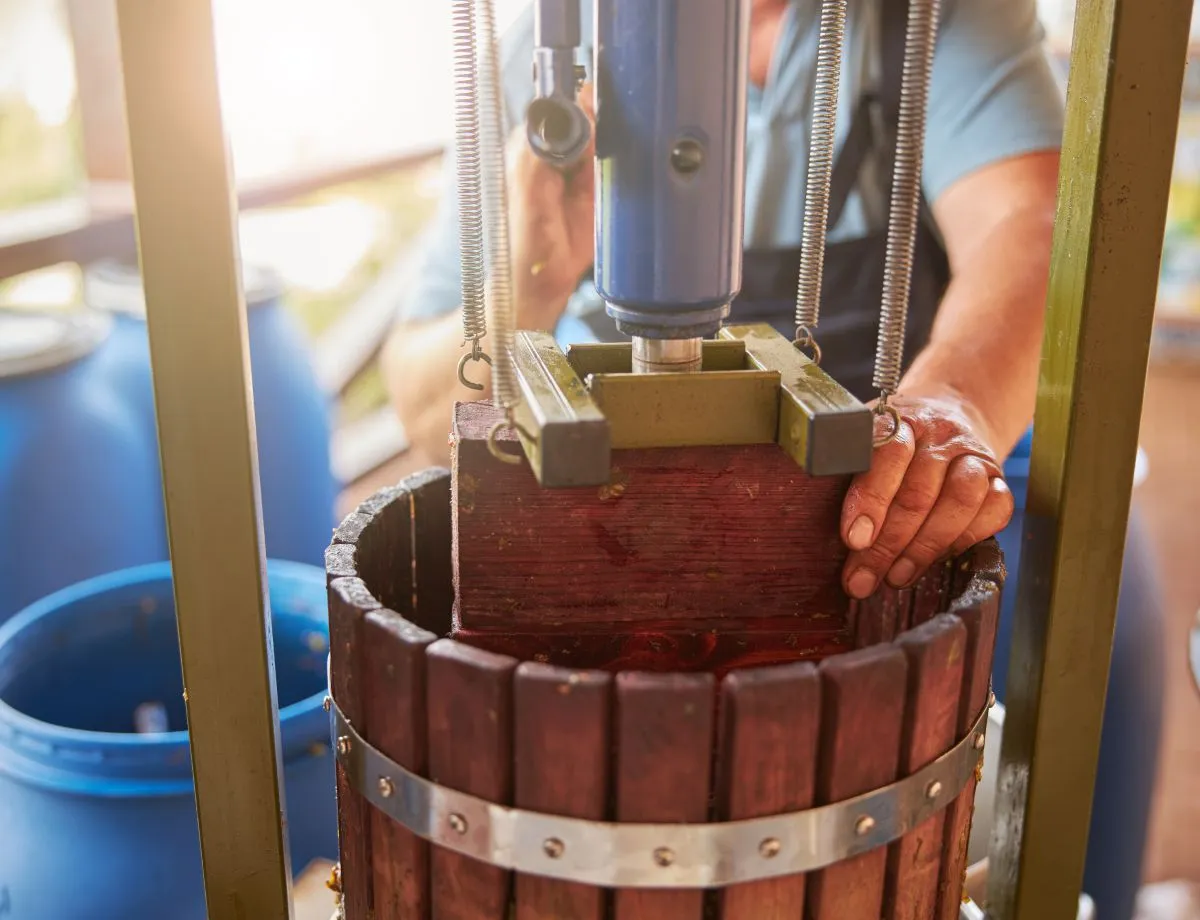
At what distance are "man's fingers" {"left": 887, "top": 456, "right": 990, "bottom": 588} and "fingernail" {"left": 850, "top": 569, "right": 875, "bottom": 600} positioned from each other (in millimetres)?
21

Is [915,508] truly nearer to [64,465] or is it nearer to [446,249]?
[446,249]

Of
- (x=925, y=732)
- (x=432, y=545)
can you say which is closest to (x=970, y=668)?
(x=925, y=732)

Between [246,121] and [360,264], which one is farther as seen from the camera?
[360,264]

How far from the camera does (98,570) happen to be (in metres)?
2.36

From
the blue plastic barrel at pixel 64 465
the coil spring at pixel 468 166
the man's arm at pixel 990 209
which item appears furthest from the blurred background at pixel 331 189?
the coil spring at pixel 468 166

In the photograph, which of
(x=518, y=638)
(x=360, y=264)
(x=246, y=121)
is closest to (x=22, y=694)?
A: (x=518, y=638)

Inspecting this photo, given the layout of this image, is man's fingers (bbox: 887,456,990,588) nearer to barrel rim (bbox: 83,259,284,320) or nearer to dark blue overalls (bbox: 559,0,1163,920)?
dark blue overalls (bbox: 559,0,1163,920)

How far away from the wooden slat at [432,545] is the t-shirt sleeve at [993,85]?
112 cm

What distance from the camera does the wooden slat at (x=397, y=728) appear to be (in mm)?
808

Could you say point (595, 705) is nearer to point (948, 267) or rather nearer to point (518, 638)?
point (518, 638)

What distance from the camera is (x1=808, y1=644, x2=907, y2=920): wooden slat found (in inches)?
30.1

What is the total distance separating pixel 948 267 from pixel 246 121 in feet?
8.53

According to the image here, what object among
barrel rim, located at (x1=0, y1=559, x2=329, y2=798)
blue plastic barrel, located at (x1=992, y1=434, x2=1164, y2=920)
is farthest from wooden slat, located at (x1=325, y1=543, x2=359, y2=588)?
blue plastic barrel, located at (x1=992, y1=434, x2=1164, y2=920)

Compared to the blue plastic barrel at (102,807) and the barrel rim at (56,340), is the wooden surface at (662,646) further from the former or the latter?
the barrel rim at (56,340)
